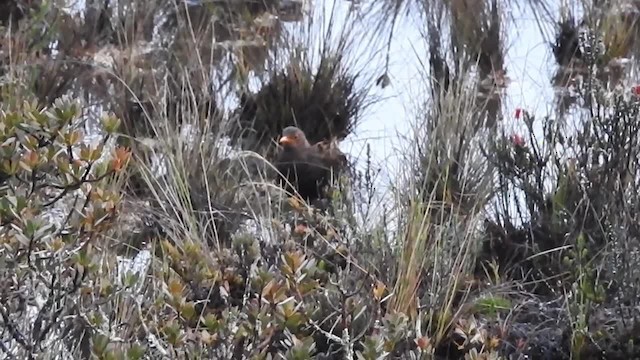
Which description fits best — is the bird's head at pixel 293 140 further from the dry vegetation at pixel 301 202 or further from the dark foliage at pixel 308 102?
the dark foliage at pixel 308 102

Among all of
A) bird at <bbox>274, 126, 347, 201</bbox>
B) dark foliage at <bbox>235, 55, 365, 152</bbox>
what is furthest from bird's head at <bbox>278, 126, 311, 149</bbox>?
dark foliage at <bbox>235, 55, 365, 152</bbox>

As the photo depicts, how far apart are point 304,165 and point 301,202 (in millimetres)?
797

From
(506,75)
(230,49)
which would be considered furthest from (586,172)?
(230,49)

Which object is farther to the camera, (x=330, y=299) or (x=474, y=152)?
(x=474, y=152)

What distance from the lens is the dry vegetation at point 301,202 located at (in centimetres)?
247

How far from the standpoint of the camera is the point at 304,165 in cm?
485

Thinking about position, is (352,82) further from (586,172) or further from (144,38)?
(586,172)

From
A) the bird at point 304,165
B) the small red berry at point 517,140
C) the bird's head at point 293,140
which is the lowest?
the bird at point 304,165

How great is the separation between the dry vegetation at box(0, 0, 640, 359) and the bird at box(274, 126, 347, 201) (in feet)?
0.30

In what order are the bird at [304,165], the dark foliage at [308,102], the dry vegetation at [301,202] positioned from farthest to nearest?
1. the dark foliage at [308,102]
2. the bird at [304,165]
3. the dry vegetation at [301,202]

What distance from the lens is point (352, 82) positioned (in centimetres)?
601

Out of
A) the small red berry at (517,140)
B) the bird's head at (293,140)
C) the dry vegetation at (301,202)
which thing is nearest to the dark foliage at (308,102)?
the dry vegetation at (301,202)

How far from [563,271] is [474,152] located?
98 centimetres

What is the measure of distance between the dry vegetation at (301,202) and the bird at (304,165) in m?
0.09
